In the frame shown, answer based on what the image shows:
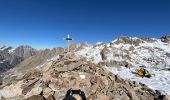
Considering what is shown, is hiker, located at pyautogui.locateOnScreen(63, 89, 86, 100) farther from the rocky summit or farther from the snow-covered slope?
the snow-covered slope

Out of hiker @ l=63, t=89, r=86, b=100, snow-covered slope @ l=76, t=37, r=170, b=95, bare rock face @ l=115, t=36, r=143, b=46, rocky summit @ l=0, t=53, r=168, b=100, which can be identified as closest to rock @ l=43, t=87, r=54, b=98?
rocky summit @ l=0, t=53, r=168, b=100

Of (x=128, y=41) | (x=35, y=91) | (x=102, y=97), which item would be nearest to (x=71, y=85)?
(x=102, y=97)

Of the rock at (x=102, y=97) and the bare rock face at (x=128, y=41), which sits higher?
the bare rock face at (x=128, y=41)

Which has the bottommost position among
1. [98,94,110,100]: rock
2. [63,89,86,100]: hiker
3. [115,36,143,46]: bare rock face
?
[98,94,110,100]: rock

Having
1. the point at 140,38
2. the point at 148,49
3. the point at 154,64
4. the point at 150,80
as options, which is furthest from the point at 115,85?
the point at 140,38

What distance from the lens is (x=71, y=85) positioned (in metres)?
27.7

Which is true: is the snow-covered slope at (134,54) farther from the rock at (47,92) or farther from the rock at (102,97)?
the rock at (47,92)

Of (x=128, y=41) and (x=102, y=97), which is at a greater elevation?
(x=128, y=41)

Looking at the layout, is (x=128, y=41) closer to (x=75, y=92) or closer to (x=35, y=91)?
(x=75, y=92)

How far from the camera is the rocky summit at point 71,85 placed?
2645cm

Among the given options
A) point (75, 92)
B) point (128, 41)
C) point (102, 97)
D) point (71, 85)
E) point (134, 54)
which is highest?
point (128, 41)

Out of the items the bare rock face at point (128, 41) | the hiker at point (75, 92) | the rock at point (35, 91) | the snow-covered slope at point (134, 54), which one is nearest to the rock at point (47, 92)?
the rock at point (35, 91)

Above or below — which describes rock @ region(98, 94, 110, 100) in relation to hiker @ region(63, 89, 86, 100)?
below

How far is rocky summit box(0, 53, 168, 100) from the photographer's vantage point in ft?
86.8
